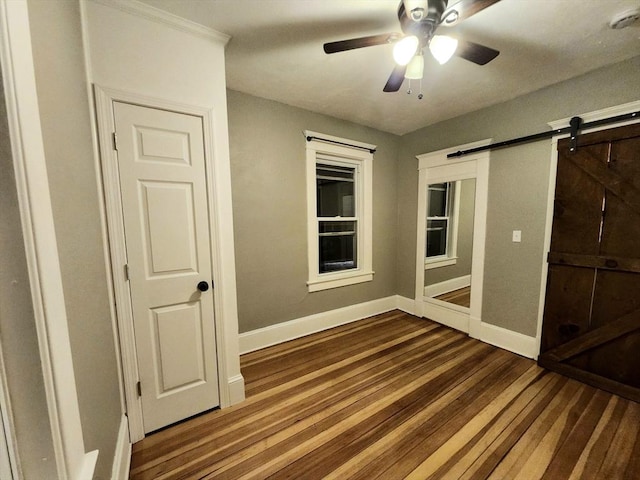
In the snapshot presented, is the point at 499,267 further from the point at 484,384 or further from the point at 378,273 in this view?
the point at 378,273

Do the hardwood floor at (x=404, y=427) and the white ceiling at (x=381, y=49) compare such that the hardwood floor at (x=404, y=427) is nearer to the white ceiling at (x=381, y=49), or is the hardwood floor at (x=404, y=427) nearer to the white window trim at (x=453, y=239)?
the white window trim at (x=453, y=239)

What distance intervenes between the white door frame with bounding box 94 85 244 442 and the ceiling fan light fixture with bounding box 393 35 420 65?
1197mm

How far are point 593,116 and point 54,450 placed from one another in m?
3.58

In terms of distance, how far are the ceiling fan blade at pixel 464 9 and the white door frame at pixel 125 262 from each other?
1439 millimetres

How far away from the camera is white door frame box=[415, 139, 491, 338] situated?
9.05 feet

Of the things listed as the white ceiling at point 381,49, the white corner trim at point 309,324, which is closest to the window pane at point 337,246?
the white corner trim at point 309,324

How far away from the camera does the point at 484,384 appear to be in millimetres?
2092

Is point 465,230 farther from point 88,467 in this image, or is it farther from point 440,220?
point 88,467

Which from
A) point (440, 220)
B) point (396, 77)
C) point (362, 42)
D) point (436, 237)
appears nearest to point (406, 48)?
point (362, 42)

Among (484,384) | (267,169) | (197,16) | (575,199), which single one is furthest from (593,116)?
(197,16)

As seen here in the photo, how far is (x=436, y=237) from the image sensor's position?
3324 millimetres

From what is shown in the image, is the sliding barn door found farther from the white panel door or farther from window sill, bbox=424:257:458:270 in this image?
the white panel door

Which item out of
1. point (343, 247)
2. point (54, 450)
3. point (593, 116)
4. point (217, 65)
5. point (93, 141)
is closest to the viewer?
point (54, 450)

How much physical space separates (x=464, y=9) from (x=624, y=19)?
1.21 meters
